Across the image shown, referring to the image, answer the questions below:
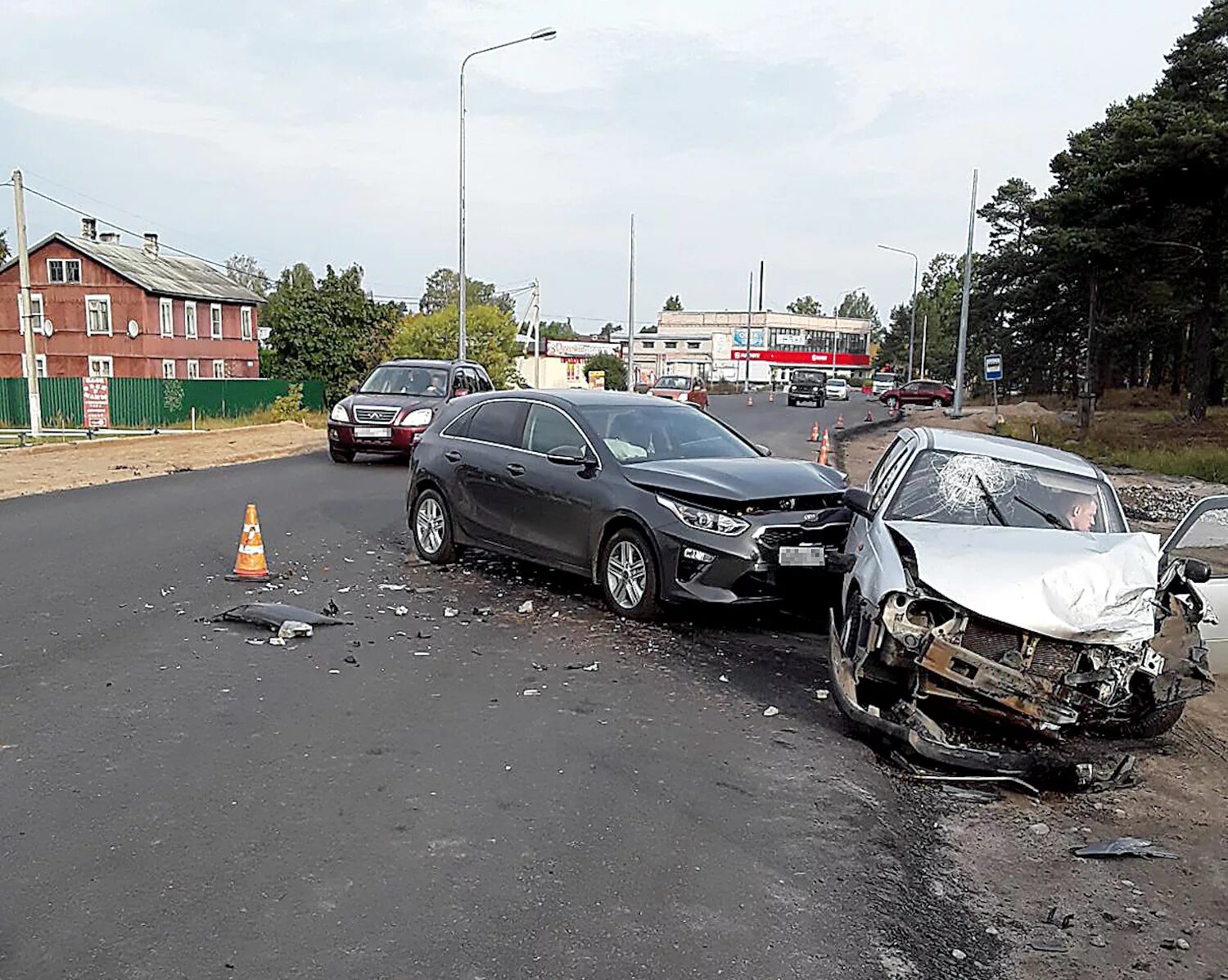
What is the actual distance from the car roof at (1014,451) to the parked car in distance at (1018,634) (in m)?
0.85

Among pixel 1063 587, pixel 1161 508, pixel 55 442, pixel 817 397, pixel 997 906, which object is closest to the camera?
pixel 997 906

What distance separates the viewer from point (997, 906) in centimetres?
414

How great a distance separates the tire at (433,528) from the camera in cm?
1038

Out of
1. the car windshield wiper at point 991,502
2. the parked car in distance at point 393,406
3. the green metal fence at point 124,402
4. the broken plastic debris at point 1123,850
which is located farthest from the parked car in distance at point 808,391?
the broken plastic debris at point 1123,850

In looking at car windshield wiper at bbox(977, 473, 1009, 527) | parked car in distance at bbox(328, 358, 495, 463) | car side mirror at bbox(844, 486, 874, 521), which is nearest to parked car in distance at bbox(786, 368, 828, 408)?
parked car in distance at bbox(328, 358, 495, 463)

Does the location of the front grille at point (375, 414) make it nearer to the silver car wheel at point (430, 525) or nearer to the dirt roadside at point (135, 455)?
the dirt roadside at point (135, 455)

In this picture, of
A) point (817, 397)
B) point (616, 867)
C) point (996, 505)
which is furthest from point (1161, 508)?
point (817, 397)

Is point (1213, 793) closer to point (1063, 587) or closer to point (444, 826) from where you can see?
point (1063, 587)

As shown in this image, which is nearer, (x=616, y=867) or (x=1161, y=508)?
(x=616, y=867)

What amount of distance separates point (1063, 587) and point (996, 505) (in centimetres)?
134

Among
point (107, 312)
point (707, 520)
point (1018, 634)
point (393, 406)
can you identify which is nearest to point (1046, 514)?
point (1018, 634)

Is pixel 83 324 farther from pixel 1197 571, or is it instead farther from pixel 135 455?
pixel 1197 571

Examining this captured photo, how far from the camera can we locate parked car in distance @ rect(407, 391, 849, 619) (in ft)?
25.4

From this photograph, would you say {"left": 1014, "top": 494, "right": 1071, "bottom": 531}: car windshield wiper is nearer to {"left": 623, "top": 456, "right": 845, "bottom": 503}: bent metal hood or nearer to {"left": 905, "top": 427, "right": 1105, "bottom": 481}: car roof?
{"left": 905, "top": 427, "right": 1105, "bottom": 481}: car roof
